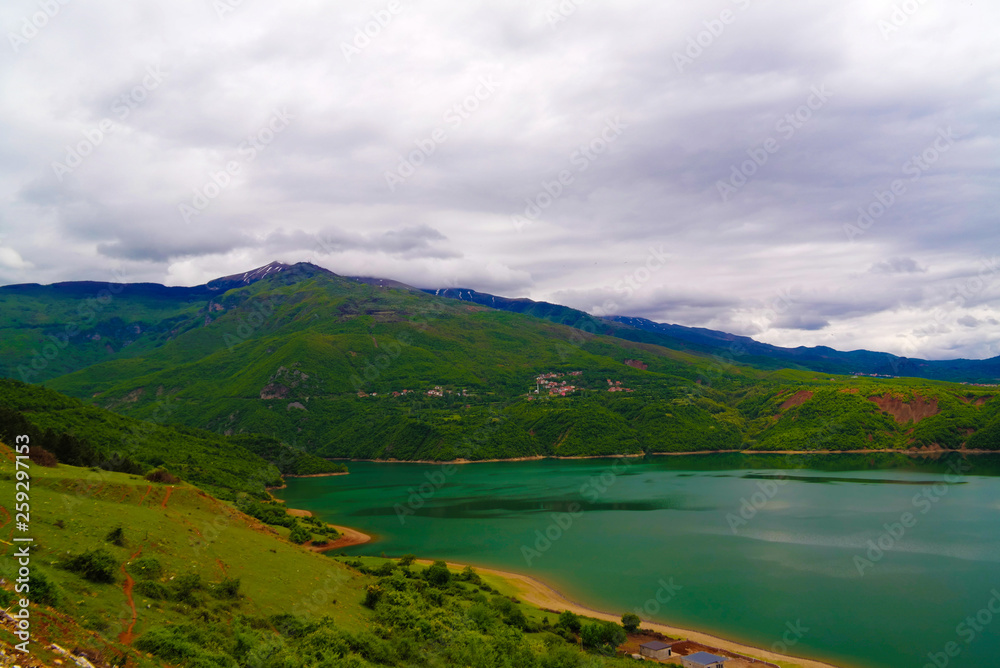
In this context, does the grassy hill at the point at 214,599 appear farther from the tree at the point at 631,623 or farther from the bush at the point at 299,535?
the bush at the point at 299,535

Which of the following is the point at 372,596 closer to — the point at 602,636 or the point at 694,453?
the point at 602,636

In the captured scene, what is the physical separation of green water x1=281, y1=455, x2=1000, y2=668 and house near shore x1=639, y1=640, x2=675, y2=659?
6.77 meters

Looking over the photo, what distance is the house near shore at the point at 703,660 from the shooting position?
26172 mm

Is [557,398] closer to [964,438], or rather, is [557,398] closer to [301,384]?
[301,384]

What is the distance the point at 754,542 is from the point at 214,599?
50.7m

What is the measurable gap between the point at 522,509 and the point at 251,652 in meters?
60.5

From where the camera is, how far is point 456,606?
28875mm

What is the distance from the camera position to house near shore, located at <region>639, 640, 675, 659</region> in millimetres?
28156

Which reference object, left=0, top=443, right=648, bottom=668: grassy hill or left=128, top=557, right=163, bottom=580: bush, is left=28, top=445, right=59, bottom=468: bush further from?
left=128, top=557, right=163, bottom=580: bush

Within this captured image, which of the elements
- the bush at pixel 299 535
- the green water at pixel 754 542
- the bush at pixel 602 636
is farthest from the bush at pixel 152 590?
the green water at pixel 754 542

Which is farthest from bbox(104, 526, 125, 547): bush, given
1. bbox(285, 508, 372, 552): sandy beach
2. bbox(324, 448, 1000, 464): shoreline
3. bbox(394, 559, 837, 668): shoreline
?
bbox(324, 448, 1000, 464): shoreline

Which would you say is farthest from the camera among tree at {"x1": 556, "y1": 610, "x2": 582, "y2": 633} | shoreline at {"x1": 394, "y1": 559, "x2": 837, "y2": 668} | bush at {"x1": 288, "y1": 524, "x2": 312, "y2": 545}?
bush at {"x1": 288, "y1": 524, "x2": 312, "y2": 545}

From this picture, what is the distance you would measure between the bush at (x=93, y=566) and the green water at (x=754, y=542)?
3150 centimetres

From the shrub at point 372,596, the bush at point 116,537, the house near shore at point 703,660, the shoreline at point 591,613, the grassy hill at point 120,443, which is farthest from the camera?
the grassy hill at point 120,443
